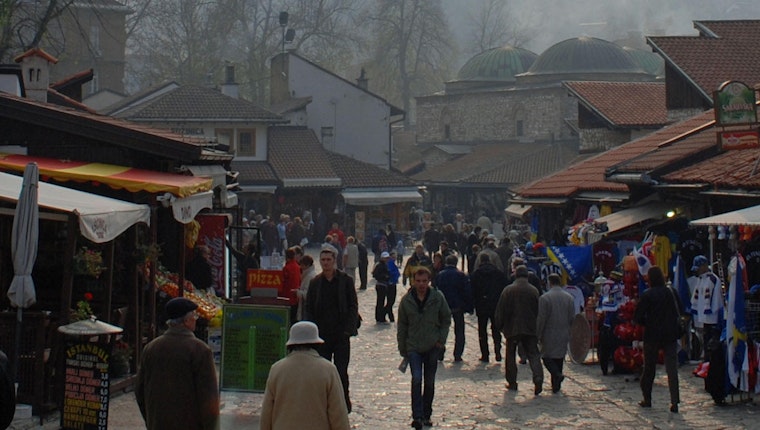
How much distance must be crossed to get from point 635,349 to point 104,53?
66062 mm

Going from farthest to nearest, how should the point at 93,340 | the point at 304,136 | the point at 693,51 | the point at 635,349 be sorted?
the point at 304,136, the point at 693,51, the point at 635,349, the point at 93,340

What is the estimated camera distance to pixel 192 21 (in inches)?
2992

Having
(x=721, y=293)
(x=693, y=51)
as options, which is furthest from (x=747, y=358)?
(x=693, y=51)

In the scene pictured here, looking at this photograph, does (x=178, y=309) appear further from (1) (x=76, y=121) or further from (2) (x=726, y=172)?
(2) (x=726, y=172)

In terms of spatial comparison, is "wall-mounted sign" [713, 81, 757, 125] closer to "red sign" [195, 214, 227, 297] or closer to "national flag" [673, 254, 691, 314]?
"national flag" [673, 254, 691, 314]

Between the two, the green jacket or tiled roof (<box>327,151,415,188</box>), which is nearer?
the green jacket

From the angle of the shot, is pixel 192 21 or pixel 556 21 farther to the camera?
pixel 556 21

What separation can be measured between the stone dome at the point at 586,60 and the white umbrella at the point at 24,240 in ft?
209

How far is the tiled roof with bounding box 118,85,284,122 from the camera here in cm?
4972

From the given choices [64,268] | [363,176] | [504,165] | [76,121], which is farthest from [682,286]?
[504,165]

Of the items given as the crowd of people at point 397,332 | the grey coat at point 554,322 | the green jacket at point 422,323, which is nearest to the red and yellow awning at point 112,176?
the crowd of people at point 397,332

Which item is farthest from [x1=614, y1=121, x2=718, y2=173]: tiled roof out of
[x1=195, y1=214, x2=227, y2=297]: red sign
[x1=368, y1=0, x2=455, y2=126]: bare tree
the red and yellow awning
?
[x1=368, y1=0, x2=455, y2=126]: bare tree

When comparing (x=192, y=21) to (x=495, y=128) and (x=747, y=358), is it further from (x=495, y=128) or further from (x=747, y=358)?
(x=747, y=358)

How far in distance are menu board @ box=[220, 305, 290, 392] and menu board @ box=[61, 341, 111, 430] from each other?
2383mm
